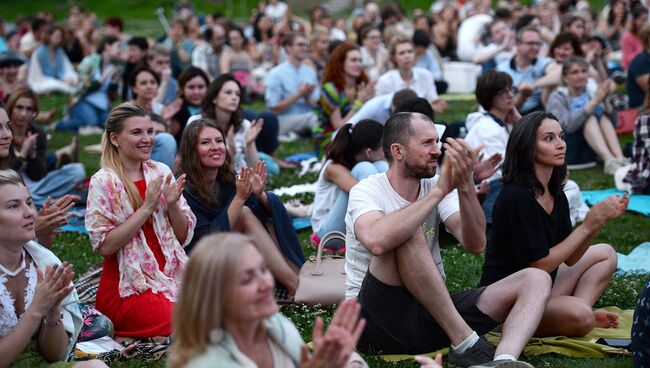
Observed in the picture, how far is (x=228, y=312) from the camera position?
3.31 meters

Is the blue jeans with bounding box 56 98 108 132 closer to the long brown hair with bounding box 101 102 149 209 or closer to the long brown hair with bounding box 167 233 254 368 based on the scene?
the long brown hair with bounding box 101 102 149 209

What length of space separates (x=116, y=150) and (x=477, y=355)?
2.58m

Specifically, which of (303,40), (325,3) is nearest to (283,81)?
(303,40)

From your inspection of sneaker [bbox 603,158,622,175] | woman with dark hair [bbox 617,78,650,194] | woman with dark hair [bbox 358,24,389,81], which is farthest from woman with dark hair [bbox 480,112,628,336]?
woman with dark hair [bbox 358,24,389,81]

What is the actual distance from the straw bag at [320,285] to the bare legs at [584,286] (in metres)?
1.35

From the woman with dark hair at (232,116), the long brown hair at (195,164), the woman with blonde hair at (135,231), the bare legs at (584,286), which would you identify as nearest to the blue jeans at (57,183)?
the woman with dark hair at (232,116)

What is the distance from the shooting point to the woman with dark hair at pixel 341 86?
10.8 metres

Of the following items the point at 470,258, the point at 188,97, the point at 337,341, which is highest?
the point at 188,97

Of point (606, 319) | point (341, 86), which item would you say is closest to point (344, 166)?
point (606, 319)

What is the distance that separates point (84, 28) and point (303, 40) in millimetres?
11977

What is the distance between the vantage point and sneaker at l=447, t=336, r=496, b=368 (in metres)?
4.91

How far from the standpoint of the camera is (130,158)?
5.95 meters

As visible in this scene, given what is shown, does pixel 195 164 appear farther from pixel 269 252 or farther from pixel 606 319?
pixel 606 319

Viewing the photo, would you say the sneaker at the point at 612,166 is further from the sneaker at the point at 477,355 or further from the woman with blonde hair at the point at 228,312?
the woman with blonde hair at the point at 228,312
